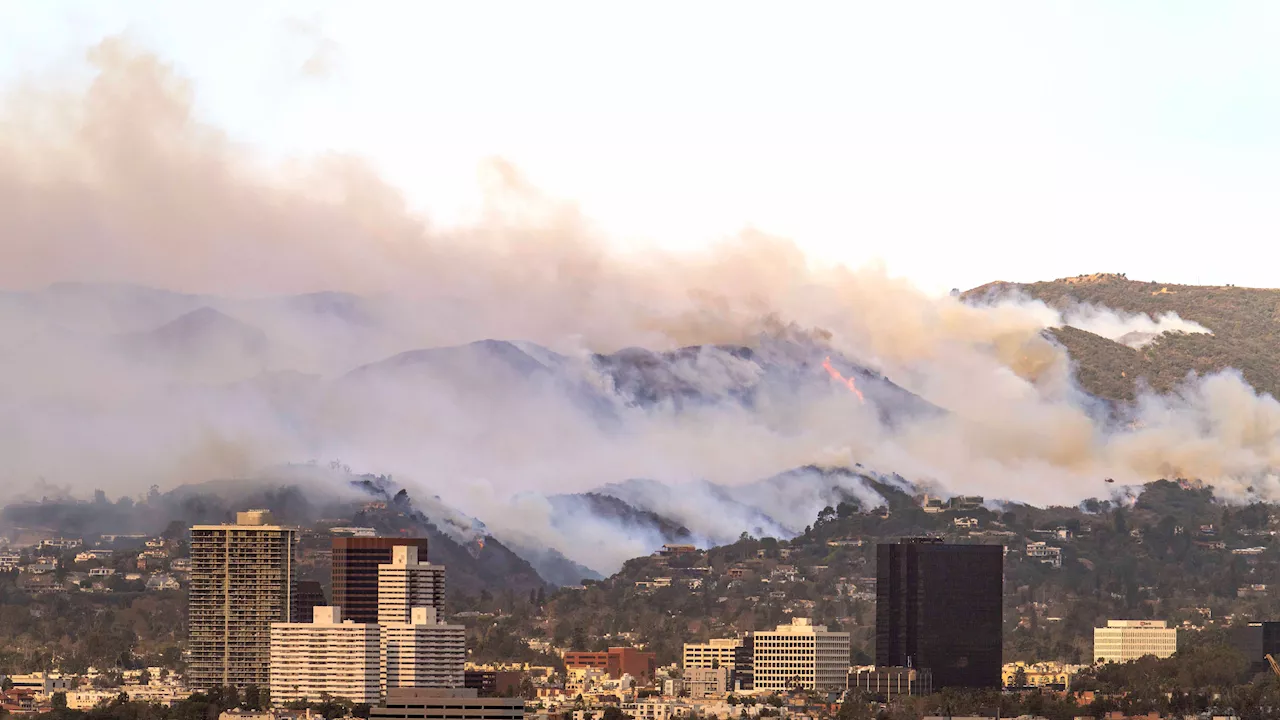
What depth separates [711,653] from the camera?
138 metres

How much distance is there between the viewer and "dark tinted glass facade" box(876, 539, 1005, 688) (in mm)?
130750

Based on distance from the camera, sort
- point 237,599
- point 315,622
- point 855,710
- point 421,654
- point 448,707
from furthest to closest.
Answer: point 237,599, point 315,622, point 421,654, point 855,710, point 448,707

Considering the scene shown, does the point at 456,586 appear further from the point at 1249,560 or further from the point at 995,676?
the point at 1249,560

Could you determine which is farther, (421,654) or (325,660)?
(421,654)

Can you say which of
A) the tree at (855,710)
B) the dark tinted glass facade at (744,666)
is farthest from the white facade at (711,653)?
the tree at (855,710)

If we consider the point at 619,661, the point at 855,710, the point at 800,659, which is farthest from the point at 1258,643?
the point at 619,661

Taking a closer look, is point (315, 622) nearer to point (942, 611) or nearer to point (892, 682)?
point (892, 682)

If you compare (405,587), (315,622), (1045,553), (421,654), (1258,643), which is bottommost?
(421,654)

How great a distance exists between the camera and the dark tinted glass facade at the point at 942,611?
130750mm

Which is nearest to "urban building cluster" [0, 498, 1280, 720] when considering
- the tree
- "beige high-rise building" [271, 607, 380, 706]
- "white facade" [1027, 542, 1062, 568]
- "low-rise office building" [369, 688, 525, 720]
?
"beige high-rise building" [271, 607, 380, 706]

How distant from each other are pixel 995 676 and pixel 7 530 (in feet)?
214

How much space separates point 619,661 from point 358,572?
16.4 meters

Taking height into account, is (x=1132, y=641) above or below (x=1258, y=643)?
below

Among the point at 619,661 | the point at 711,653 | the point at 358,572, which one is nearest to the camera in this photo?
the point at 358,572
